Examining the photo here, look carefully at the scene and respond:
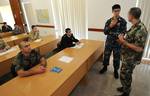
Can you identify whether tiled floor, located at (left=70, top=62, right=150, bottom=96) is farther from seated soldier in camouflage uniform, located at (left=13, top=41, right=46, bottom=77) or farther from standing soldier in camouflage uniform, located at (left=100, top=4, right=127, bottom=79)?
seated soldier in camouflage uniform, located at (left=13, top=41, right=46, bottom=77)

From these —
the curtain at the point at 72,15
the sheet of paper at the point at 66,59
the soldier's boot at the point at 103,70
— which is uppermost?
the curtain at the point at 72,15

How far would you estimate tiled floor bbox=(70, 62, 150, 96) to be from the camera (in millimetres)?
2307

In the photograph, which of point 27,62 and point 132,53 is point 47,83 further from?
point 132,53

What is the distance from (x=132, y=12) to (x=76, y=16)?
2427 mm

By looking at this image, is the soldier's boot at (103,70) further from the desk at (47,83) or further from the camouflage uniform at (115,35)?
the desk at (47,83)

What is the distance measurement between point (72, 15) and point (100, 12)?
0.95m

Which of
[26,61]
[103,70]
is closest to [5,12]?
[26,61]

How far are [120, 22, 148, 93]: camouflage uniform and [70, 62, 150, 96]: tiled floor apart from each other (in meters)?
0.42

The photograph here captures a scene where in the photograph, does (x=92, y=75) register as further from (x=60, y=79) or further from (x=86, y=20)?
(x=86, y=20)

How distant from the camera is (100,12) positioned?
3.42m

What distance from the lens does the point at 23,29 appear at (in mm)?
5539

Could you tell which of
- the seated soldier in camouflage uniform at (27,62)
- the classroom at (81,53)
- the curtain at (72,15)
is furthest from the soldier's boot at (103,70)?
the seated soldier in camouflage uniform at (27,62)

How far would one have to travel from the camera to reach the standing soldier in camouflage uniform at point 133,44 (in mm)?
1639

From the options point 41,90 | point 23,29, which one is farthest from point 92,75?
point 23,29
